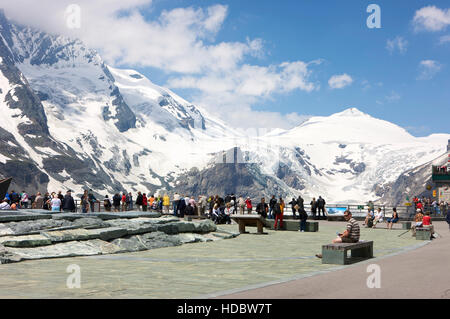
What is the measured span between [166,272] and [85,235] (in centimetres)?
609

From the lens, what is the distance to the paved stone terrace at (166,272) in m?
9.11

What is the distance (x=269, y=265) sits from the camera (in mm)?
13148

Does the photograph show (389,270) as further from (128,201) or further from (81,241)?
(128,201)

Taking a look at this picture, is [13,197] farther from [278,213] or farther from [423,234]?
[423,234]

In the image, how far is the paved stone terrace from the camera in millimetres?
9113

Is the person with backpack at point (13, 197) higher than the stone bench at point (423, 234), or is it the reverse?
the person with backpack at point (13, 197)

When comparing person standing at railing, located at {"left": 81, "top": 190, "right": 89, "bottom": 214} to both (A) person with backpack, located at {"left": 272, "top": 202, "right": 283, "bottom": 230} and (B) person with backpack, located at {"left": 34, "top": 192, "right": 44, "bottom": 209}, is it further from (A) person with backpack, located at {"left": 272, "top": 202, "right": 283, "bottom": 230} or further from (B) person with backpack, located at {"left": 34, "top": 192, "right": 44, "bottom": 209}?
(A) person with backpack, located at {"left": 272, "top": 202, "right": 283, "bottom": 230}

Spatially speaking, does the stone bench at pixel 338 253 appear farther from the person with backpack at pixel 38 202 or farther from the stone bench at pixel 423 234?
the person with backpack at pixel 38 202

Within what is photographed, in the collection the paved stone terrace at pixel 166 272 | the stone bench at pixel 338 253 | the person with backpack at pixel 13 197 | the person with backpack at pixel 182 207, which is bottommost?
the paved stone terrace at pixel 166 272

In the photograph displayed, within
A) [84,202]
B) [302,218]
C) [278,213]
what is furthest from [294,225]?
[84,202]

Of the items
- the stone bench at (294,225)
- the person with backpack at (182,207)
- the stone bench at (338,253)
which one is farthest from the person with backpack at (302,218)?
the stone bench at (338,253)

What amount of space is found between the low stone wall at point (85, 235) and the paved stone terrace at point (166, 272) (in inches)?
30.5

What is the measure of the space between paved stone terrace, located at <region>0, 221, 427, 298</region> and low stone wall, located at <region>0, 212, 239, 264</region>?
774mm
